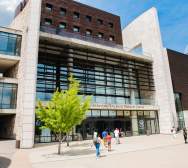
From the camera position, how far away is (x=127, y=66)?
114ft

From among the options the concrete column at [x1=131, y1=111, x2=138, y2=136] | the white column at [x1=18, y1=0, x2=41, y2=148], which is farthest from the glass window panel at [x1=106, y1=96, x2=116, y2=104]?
the white column at [x1=18, y1=0, x2=41, y2=148]

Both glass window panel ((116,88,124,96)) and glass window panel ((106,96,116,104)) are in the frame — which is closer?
glass window panel ((106,96,116,104))

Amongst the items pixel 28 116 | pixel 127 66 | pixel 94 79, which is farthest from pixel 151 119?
pixel 28 116

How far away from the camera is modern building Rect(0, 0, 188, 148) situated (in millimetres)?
23781

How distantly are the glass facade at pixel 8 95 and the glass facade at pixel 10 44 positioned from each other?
4.20m

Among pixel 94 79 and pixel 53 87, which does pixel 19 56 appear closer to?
pixel 53 87

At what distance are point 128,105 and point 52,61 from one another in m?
13.1

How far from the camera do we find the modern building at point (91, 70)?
23.8m

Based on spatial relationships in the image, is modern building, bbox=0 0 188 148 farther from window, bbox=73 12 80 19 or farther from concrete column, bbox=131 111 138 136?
window, bbox=73 12 80 19

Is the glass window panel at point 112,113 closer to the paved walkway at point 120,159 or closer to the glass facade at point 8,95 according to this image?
the glass facade at point 8,95

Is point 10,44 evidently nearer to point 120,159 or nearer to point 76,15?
point 76,15

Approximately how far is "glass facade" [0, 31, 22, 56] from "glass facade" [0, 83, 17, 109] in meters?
4.20

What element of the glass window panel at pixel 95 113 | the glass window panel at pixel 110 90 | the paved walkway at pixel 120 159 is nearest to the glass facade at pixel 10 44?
the glass window panel at pixel 95 113

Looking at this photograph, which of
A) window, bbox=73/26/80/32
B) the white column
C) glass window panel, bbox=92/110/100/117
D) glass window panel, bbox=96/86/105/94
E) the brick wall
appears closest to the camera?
the white column
